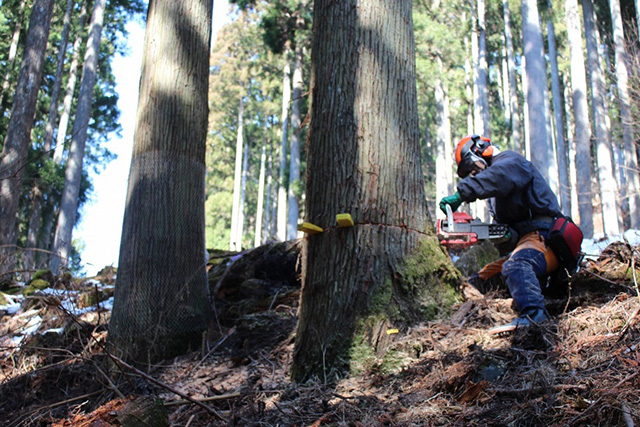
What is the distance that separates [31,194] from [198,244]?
17.0 meters

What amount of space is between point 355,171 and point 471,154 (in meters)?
1.17

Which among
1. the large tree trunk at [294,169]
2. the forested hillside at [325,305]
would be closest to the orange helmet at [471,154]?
the forested hillside at [325,305]

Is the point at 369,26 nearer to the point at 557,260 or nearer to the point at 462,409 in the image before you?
the point at 557,260

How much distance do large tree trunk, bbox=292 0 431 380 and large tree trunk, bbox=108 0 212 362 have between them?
175cm

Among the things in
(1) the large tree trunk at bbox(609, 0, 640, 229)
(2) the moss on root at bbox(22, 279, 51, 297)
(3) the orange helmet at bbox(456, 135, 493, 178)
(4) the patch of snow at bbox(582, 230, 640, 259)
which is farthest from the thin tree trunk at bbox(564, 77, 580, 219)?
(3) the orange helmet at bbox(456, 135, 493, 178)

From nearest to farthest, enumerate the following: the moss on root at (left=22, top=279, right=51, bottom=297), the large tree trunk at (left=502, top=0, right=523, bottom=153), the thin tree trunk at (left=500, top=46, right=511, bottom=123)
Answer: the moss on root at (left=22, top=279, right=51, bottom=297)
the large tree trunk at (left=502, top=0, right=523, bottom=153)
the thin tree trunk at (left=500, top=46, right=511, bottom=123)

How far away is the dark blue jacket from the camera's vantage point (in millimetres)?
3828

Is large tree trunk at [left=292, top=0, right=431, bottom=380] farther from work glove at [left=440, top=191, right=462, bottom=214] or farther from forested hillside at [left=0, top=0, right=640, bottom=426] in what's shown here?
work glove at [left=440, top=191, right=462, bottom=214]

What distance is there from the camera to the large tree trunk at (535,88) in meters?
14.6

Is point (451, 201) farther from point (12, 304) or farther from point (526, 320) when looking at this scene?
point (12, 304)

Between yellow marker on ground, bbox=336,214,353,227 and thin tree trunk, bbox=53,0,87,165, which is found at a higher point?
thin tree trunk, bbox=53,0,87,165

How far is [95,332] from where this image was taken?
540 cm

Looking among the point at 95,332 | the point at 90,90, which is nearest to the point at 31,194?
the point at 90,90

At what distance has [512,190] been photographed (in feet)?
13.1
